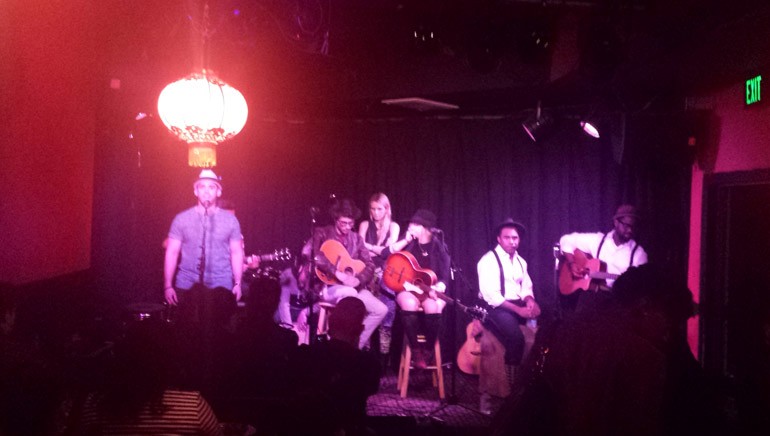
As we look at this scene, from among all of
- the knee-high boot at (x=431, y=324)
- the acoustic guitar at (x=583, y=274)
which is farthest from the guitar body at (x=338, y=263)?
the acoustic guitar at (x=583, y=274)

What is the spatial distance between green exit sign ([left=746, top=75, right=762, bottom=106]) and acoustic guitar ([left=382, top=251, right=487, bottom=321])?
3.36m

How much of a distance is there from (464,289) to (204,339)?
4956 mm

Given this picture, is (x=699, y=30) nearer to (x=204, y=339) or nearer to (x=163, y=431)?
(x=204, y=339)

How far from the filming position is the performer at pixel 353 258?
6.13m

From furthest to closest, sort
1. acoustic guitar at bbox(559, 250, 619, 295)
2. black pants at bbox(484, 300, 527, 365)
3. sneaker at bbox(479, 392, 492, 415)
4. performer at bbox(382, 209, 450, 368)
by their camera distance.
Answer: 1. acoustic guitar at bbox(559, 250, 619, 295)
2. performer at bbox(382, 209, 450, 368)
3. black pants at bbox(484, 300, 527, 365)
4. sneaker at bbox(479, 392, 492, 415)

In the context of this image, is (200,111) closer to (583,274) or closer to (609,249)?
(583,274)

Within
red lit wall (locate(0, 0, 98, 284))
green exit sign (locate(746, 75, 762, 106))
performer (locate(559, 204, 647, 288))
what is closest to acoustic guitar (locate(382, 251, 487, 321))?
performer (locate(559, 204, 647, 288))

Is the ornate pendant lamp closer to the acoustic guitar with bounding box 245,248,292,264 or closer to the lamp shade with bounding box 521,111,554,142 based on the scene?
the acoustic guitar with bounding box 245,248,292,264

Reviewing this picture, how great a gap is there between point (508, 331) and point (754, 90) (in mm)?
3148

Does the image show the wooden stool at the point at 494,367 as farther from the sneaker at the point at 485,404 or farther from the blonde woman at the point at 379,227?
the blonde woman at the point at 379,227

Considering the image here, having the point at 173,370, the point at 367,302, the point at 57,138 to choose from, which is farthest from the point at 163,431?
the point at 367,302

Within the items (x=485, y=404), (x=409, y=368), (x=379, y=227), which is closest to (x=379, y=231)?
(x=379, y=227)

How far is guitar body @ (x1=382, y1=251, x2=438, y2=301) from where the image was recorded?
5.95 meters

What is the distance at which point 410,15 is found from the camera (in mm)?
5508
